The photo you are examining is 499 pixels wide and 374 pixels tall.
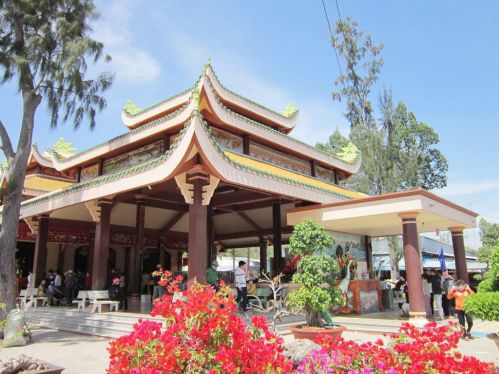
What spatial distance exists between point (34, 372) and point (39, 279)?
398 inches

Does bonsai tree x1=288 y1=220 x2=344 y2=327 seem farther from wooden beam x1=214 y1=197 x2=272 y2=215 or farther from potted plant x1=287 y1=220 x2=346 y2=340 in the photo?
wooden beam x1=214 y1=197 x2=272 y2=215

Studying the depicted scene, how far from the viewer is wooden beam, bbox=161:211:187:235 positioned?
16.9 meters

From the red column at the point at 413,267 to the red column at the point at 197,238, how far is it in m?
4.93

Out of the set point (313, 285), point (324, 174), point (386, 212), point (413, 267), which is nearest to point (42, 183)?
point (324, 174)

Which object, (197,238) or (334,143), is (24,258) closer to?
(197,238)

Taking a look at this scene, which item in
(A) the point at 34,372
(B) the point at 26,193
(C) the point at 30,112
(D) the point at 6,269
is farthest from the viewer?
(B) the point at 26,193

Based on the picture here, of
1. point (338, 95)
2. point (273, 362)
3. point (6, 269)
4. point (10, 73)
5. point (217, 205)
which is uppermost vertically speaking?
point (338, 95)

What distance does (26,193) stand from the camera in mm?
15992

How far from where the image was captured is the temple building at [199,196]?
336 inches

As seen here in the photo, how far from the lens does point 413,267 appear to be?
9352 millimetres

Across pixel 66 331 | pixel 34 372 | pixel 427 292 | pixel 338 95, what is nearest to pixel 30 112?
pixel 66 331

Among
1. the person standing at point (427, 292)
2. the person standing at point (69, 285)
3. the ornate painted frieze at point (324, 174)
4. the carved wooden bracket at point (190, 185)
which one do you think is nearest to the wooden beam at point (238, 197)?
the ornate painted frieze at point (324, 174)

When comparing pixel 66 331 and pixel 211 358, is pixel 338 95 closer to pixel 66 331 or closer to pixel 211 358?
pixel 66 331

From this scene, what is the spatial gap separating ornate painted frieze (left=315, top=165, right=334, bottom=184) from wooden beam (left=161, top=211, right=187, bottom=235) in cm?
587
